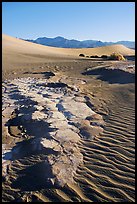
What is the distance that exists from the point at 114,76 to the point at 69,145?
23.3 ft

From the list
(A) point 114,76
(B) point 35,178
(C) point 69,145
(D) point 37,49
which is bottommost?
(B) point 35,178

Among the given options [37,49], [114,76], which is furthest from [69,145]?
[37,49]

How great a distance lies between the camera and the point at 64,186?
4938mm

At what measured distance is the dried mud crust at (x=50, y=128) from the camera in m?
5.49

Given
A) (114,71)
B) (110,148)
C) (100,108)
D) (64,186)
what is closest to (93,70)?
(114,71)

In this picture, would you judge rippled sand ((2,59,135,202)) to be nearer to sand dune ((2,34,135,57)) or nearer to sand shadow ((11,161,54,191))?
sand shadow ((11,161,54,191))

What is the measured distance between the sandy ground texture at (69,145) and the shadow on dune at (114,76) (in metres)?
1.20

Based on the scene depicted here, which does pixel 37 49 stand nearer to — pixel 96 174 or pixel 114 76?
pixel 114 76

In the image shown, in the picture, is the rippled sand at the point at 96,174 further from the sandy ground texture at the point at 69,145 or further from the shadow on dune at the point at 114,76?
the shadow on dune at the point at 114,76

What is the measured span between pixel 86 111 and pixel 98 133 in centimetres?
136

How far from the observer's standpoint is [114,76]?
42.1 ft

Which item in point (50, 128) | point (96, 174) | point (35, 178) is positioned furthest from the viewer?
point (50, 128)

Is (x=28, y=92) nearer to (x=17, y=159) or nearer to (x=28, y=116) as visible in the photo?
(x=28, y=116)

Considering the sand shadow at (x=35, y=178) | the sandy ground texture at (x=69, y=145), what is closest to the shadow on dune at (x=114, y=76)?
the sandy ground texture at (x=69, y=145)
